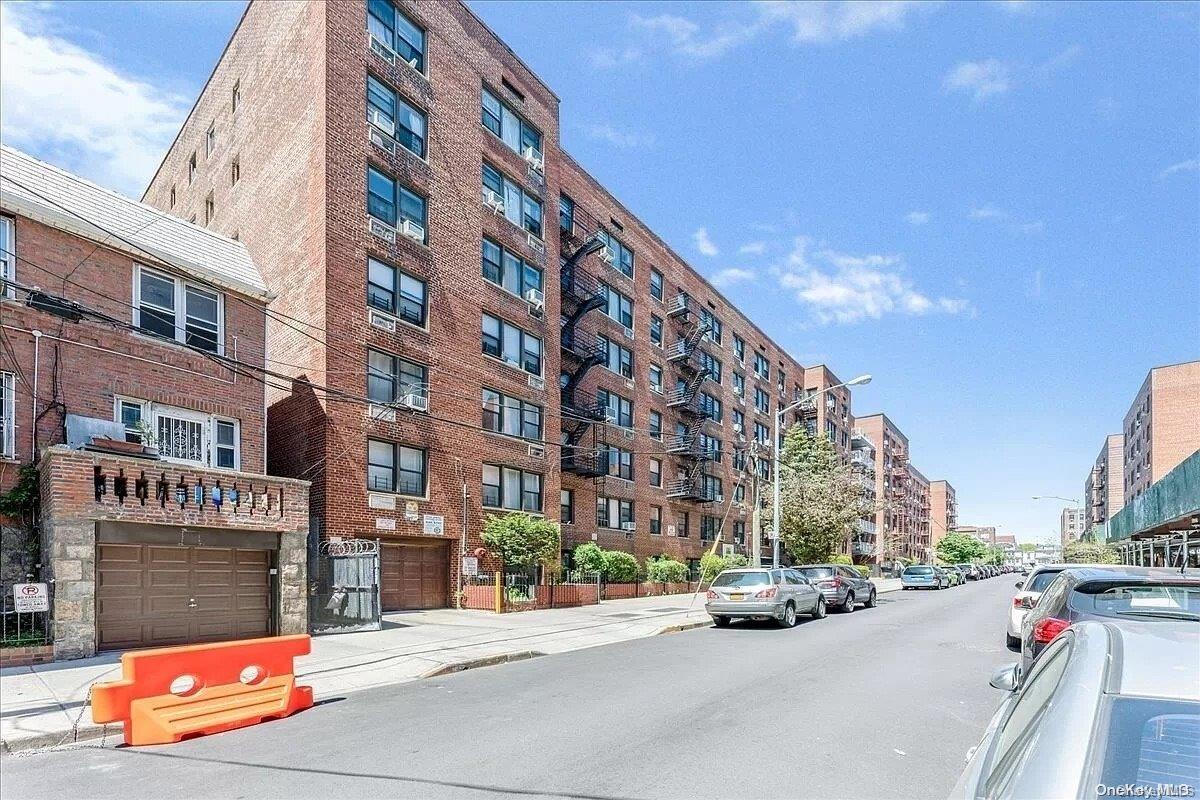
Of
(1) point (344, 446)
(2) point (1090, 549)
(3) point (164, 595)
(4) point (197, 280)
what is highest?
(4) point (197, 280)

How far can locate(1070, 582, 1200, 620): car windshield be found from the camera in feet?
22.2

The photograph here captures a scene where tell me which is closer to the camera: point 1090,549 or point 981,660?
point 981,660

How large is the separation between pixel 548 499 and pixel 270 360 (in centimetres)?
1079

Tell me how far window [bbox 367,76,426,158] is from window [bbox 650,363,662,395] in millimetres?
→ 18615

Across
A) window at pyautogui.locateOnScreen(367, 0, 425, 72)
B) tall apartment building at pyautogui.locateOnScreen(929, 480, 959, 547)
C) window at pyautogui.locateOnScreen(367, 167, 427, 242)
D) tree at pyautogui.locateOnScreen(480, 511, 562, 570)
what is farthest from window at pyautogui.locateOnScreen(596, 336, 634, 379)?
tall apartment building at pyautogui.locateOnScreen(929, 480, 959, 547)

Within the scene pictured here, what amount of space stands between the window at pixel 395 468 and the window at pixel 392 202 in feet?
21.6

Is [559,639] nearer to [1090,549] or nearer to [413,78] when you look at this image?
[413,78]

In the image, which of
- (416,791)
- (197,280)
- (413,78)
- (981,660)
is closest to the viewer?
(416,791)

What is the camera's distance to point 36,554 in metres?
13.6

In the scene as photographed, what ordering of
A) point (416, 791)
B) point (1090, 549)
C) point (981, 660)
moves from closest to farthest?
point (416, 791) < point (981, 660) < point (1090, 549)

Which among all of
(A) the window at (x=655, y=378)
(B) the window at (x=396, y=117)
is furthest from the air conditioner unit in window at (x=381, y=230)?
(A) the window at (x=655, y=378)

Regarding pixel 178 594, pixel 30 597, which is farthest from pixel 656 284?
pixel 30 597

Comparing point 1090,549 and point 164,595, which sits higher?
point 164,595

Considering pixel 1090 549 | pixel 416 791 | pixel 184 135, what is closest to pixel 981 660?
pixel 416 791
